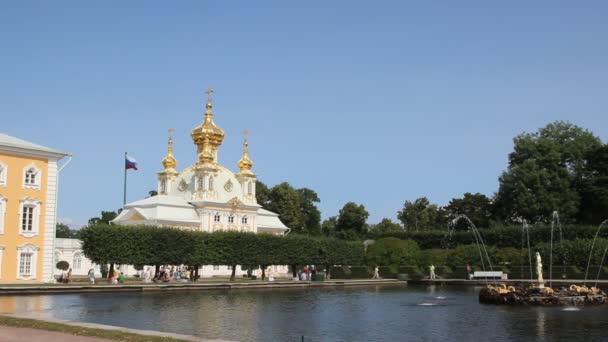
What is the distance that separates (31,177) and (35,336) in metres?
34.9

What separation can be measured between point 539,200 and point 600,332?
5345cm

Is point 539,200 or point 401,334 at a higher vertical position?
point 539,200

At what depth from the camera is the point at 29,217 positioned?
48.2 m

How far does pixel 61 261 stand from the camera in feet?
220

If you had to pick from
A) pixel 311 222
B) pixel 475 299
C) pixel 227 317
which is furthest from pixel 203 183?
pixel 227 317

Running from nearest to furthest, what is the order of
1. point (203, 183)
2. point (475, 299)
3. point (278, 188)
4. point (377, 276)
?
point (475, 299) → point (377, 276) → point (203, 183) → point (278, 188)

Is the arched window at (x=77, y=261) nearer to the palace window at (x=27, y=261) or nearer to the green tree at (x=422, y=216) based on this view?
the palace window at (x=27, y=261)

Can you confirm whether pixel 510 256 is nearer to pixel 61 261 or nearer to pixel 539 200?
pixel 539 200

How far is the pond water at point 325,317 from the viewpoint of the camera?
20883mm

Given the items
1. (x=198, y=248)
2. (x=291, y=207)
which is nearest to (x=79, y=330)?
(x=198, y=248)

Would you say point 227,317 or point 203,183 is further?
point 203,183

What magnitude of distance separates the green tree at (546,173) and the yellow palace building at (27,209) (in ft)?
155

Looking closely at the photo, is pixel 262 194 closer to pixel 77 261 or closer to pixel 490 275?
pixel 77 261

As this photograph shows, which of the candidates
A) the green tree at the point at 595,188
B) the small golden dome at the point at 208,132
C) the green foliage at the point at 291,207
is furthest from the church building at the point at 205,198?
the green tree at the point at 595,188
